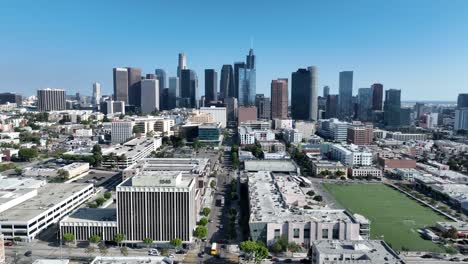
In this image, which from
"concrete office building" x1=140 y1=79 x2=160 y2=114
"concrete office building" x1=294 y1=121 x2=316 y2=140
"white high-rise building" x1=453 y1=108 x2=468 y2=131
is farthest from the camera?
"concrete office building" x1=140 y1=79 x2=160 y2=114

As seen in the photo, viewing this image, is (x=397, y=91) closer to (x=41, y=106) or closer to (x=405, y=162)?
(x=405, y=162)

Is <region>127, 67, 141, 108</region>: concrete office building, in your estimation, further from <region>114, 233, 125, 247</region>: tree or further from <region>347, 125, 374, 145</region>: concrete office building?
<region>114, 233, 125, 247</region>: tree

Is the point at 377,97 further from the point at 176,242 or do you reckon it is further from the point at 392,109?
the point at 176,242

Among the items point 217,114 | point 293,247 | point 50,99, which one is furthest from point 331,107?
point 293,247

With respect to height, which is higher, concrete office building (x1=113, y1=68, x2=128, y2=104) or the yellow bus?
concrete office building (x1=113, y1=68, x2=128, y2=104)

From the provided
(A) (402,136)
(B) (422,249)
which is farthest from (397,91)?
(B) (422,249)

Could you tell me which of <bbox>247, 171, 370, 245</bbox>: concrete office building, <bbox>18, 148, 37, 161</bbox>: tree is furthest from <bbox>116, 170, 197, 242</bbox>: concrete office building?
<bbox>18, 148, 37, 161</bbox>: tree

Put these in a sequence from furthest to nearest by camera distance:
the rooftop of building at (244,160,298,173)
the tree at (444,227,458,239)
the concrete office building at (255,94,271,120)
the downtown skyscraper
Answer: the downtown skyscraper, the concrete office building at (255,94,271,120), the rooftop of building at (244,160,298,173), the tree at (444,227,458,239)
